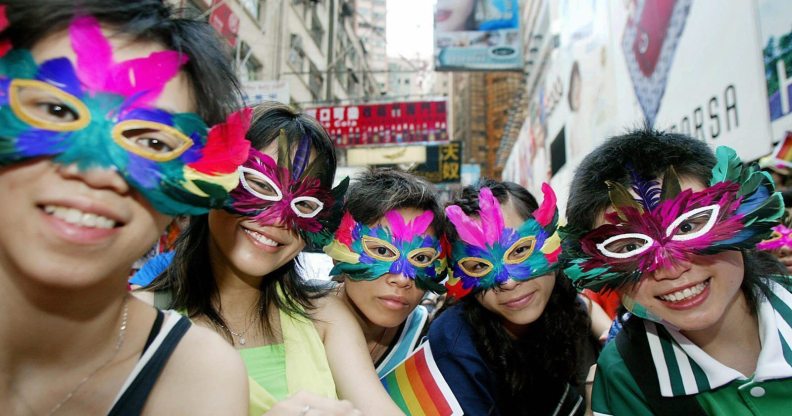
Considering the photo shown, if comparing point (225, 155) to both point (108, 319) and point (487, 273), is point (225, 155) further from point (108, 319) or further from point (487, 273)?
point (487, 273)

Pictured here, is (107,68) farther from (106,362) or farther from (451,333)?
(451,333)

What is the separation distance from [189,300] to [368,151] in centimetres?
1250

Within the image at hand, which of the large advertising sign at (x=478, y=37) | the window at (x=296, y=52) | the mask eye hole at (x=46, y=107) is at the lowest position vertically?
the mask eye hole at (x=46, y=107)

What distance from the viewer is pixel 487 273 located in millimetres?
Answer: 2543

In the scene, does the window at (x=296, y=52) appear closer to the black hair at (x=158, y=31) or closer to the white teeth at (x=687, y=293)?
the black hair at (x=158, y=31)

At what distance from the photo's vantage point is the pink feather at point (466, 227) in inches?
101

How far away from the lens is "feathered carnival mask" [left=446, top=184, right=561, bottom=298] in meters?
2.53

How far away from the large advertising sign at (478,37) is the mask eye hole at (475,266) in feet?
37.3

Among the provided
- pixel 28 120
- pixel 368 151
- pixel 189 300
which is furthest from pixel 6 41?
pixel 368 151

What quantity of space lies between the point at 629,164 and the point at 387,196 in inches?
45.2

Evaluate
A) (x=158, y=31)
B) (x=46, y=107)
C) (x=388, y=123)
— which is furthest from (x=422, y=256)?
(x=388, y=123)

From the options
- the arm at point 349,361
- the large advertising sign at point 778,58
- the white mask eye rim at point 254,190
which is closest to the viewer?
the arm at point 349,361

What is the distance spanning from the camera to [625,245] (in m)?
1.89

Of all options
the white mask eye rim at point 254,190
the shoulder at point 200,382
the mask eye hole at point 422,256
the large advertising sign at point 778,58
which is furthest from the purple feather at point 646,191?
the large advertising sign at point 778,58
